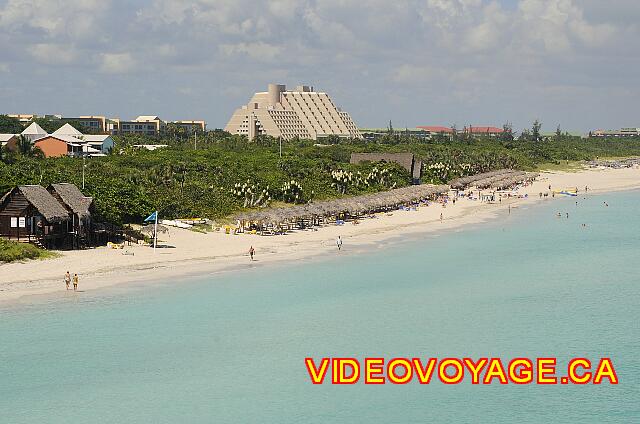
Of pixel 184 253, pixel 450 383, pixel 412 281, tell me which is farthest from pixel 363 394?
pixel 184 253

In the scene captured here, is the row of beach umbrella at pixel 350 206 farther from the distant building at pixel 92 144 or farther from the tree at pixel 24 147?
the distant building at pixel 92 144

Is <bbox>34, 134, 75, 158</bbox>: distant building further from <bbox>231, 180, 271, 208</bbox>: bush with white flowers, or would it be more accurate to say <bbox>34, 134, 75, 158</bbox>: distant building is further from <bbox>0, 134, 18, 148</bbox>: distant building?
<bbox>231, 180, 271, 208</bbox>: bush with white flowers

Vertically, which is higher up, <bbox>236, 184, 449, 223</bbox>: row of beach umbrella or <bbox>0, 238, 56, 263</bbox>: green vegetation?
<bbox>236, 184, 449, 223</bbox>: row of beach umbrella

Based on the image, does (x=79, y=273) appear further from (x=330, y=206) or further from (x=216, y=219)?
(x=330, y=206)

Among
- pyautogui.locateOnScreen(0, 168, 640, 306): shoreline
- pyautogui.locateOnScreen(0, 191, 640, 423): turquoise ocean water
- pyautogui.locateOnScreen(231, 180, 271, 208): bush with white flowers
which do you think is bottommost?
pyautogui.locateOnScreen(0, 191, 640, 423): turquoise ocean water

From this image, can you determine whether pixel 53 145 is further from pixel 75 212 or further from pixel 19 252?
pixel 19 252

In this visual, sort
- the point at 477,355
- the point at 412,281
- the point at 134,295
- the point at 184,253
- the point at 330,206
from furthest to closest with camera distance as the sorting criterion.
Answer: the point at 330,206, the point at 184,253, the point at 412,281, the point at 134,295, the point at 477,355

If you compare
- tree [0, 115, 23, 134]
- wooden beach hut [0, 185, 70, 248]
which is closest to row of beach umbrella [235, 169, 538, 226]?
wooden beach hut [0, 185, 70, 248]
